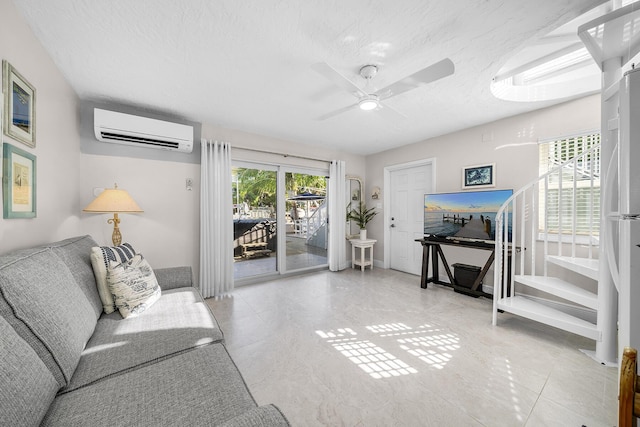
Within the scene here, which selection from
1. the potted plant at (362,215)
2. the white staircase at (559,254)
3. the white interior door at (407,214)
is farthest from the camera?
the potted plant at (362,215)

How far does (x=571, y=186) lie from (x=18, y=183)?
480 cm

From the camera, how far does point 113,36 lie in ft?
5.38

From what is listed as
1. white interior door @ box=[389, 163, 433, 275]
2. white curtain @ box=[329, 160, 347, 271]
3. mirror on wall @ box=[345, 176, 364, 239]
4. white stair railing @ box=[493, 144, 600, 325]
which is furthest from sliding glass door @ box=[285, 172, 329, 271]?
white stair railing @ box=[493, 144, 600, 325]

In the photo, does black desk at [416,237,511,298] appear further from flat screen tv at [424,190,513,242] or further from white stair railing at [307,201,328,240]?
white stair railing at [307,201,328,240]

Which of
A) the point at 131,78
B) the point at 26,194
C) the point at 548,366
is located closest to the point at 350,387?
the point at 548,366

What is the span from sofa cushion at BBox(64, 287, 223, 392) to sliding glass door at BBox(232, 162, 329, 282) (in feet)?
6.83

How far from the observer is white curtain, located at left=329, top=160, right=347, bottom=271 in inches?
178

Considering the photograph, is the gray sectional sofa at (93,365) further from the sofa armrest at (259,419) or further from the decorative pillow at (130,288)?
the decorative pillow at (130,288)

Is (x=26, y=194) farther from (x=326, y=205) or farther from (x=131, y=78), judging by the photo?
(x=326, y=205)

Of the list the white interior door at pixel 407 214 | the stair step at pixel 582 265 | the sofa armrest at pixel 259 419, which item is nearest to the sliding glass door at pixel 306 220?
the white interior door at pixel 407 214

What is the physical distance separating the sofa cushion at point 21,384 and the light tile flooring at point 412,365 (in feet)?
3.47

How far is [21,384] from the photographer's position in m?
0.71

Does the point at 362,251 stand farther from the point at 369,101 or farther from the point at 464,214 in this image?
the point at 369,101

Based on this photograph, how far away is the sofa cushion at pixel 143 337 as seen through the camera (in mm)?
1105
